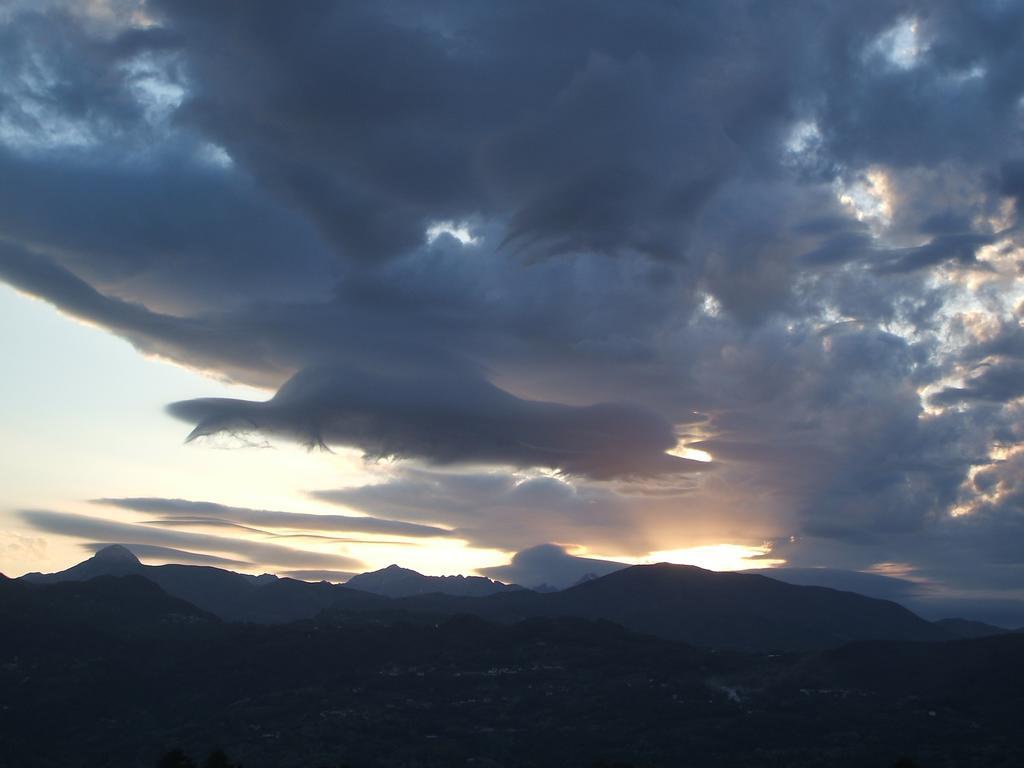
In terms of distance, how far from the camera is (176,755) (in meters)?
199
